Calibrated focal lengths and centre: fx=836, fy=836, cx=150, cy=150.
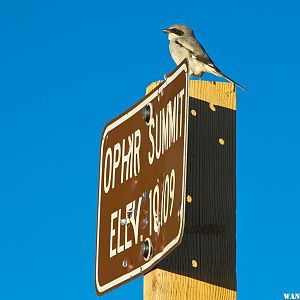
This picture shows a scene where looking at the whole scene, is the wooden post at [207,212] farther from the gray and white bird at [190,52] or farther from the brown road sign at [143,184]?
the gray and white bird at [190,52]

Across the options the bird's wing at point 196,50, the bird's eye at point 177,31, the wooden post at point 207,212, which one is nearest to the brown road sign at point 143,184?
the wooden post at point 207,212

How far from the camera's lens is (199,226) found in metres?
2.84

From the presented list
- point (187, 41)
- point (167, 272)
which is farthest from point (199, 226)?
point (187, 41)

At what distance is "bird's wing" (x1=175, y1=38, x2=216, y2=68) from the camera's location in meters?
8.87

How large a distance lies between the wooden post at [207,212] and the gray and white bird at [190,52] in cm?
551

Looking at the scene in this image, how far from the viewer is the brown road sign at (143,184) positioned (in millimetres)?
2576

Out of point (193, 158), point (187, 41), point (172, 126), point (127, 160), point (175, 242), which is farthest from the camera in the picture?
point (187, 41)

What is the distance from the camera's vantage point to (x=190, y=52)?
920cm

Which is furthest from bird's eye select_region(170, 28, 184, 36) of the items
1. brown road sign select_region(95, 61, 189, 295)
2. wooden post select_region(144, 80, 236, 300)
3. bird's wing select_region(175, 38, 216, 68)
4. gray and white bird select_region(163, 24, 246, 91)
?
wooden post select_region(144, 80, 236, 300)

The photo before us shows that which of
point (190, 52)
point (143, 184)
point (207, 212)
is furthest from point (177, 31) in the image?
point (207, 212)

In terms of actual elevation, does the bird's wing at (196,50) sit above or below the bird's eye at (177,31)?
below

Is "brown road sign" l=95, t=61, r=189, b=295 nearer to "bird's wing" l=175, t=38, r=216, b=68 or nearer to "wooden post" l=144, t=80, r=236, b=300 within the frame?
"wooden post" l=144, t=80, r=236, b=300

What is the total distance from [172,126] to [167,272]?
1.61ft

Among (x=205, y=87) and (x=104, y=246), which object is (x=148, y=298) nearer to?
(x=104, y=246)
